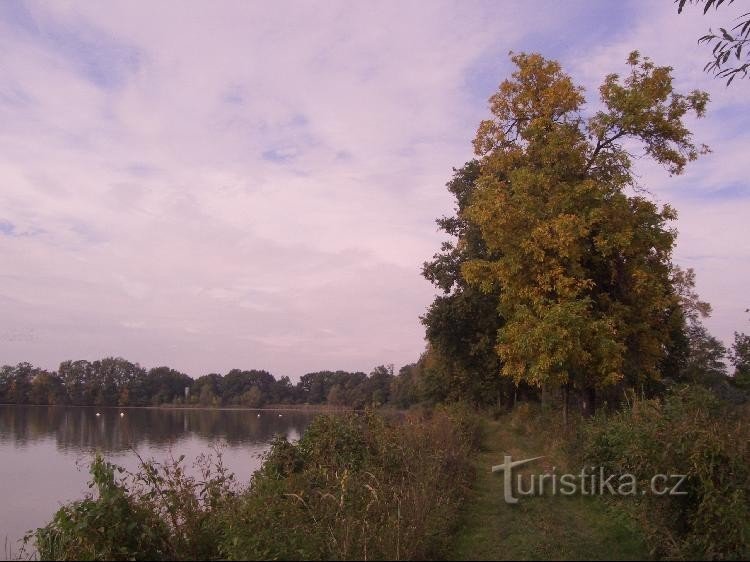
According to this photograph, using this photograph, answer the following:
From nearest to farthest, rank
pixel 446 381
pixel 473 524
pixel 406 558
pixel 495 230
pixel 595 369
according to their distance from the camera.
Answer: pixel 406 558 → pixel 473 524 → pixel 595 369 → pixel 495 230 → pixel 446 381

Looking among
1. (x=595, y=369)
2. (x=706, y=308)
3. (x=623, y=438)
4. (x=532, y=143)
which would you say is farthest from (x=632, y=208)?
(x=706, y=308)

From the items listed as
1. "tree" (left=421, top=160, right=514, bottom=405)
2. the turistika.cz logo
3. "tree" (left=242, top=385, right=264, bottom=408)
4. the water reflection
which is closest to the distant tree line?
"tree" (left=242, top=385, right=264, bottom=408)

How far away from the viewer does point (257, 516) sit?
6988 millimetres

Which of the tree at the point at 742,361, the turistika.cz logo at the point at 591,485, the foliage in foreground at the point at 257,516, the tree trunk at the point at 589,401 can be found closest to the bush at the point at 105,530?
the foliage in foreground at the point at 257,516

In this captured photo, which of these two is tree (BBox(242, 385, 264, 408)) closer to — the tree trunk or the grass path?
the tree trunk

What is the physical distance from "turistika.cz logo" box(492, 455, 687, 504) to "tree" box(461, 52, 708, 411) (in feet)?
16.0

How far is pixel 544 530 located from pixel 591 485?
6.91 ft

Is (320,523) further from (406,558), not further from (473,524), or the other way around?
(473,524)

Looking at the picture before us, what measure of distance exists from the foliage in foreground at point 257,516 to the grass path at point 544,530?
0.37 meters

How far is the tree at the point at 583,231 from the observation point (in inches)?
620

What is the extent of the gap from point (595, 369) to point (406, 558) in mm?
10497

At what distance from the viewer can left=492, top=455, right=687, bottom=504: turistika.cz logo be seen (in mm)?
7797

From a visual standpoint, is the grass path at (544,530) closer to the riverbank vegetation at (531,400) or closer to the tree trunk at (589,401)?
the riverbank vegetation at (531,400)

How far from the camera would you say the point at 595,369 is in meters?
15.6
